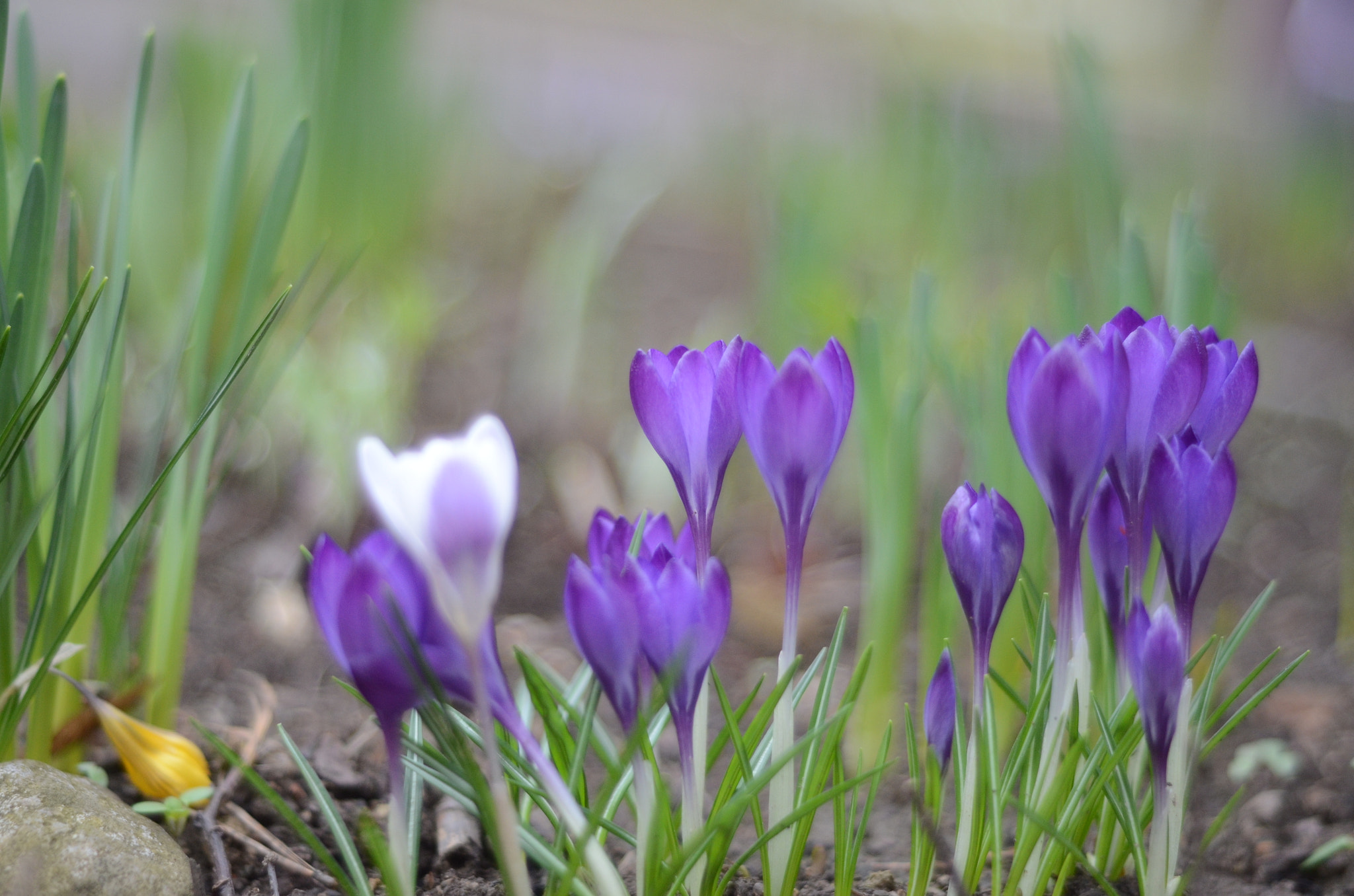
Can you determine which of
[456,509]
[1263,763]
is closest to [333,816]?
[456,509]

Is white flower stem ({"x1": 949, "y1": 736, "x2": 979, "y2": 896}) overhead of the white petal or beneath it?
beneath

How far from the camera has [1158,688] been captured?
1.70 feet

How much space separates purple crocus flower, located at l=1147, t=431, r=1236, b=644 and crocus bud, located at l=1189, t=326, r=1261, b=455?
24 millimetres

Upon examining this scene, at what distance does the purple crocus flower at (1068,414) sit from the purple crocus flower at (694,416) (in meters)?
0.16

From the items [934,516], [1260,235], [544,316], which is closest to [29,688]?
[934,516]

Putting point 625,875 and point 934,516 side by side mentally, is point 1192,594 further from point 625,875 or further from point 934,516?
point 625,875

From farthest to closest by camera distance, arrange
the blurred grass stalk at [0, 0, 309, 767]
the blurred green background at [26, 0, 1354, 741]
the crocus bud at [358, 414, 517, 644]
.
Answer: the blurred green background at [26, 0, 1354, 741]
the blurred grass stalk at [0, 0, 309, 767]
the crocus bud at [358, 414, 517, 644]

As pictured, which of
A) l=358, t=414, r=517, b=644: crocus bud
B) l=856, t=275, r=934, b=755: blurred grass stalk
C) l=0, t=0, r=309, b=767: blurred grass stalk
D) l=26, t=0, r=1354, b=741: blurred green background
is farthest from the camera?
l=26, t=0, r=1354, b=741: blurred green background

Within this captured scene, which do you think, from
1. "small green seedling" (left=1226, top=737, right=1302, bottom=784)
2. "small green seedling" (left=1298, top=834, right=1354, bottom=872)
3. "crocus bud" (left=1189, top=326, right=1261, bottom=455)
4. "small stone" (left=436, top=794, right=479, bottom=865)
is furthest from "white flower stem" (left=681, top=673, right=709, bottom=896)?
"small green seedling" (left=1226, top=737, right=1302, bottom=784)

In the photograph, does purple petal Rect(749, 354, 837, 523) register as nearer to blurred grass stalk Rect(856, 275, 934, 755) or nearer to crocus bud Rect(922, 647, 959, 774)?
crocus bud Rect(922, 647, 959, 774)

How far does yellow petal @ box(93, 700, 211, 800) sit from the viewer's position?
72 centimetres

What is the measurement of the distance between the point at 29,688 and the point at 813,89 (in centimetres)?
353

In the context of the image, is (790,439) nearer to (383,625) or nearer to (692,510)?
(692,510)

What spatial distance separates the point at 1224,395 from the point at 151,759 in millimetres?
771
